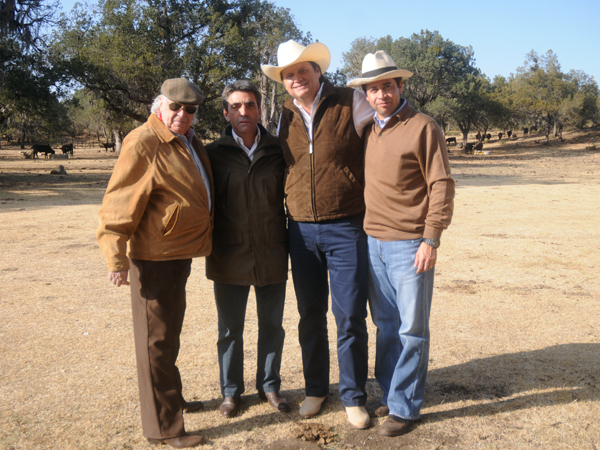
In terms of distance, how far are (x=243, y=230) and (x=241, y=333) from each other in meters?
0.67

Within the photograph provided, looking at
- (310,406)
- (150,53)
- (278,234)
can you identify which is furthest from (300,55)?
(150,53)

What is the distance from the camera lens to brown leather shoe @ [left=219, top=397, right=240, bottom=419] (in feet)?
10.2

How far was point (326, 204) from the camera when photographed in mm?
2930

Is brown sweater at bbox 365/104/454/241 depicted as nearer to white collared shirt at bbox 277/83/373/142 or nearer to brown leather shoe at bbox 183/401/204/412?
white collared shirt at bbox 277/83/373/142

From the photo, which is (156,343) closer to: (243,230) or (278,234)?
(243,230)

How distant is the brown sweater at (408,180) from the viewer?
2.72 m

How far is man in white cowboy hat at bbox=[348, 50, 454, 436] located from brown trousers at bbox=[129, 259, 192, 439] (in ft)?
3.79

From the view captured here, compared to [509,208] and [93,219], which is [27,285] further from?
[509,208]

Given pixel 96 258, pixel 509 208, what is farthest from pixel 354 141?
pixel 509 208

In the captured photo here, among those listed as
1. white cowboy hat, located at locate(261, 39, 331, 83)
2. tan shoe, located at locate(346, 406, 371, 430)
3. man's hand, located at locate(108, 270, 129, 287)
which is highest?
white cowboy hat, located at locate(261, 39, 331, 83)

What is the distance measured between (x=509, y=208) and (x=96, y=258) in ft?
27.9

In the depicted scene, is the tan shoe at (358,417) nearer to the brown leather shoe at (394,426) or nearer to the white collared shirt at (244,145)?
the brown leather shoe at (394,426)

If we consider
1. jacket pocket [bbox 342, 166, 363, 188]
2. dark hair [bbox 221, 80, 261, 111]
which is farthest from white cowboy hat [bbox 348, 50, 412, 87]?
dark hair [bbox 221, 80, 261, 111]

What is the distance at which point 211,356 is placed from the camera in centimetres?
400
